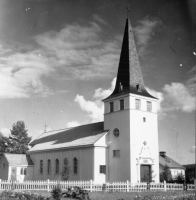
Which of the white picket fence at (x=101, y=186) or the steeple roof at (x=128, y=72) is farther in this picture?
the steeple roof at (x=128, y=72)

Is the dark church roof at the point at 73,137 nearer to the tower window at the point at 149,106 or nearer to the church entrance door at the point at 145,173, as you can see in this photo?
the tower window at the point at 149,106

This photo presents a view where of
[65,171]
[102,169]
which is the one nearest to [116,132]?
[102,169]

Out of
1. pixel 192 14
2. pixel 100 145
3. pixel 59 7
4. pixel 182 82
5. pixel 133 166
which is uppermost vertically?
pixel 59 7

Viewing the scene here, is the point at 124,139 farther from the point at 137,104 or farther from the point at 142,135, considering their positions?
the point at 137,104

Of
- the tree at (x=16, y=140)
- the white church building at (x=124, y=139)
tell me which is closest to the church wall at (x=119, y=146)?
the white church building at (x=124, y=139)

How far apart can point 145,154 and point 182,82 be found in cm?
1063

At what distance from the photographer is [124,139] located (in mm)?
30188

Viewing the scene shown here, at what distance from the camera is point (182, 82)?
21.7 meters

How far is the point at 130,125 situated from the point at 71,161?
25.4 ft

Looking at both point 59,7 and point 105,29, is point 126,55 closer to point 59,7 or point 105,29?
point 105,29

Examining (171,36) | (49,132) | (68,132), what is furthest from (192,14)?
(49,132)

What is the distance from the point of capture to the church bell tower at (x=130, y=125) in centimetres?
2966

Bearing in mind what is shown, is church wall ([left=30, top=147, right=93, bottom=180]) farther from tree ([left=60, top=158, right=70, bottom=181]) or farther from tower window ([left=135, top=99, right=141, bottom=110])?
tower window ([left=135, top=99, right=141, bottom=110])

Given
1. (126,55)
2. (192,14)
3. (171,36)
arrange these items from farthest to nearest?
(126,55) < (171,36) < (192,14)
